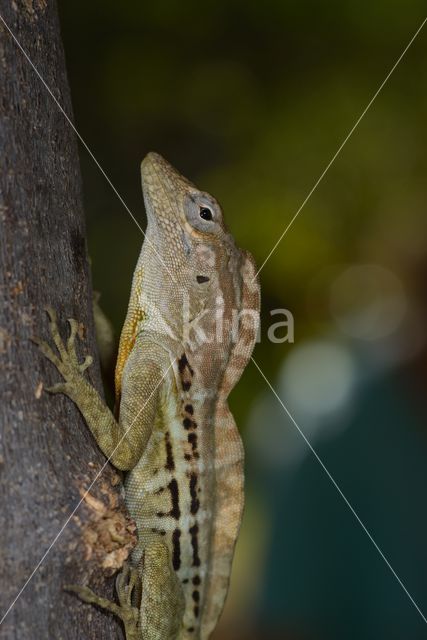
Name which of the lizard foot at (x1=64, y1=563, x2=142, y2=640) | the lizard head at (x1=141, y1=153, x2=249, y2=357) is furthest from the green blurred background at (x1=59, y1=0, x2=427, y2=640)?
the lizard foot at (x1=64, y1=563, x2=142, y2=640)

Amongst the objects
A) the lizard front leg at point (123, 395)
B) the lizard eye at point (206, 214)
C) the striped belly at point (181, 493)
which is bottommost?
the striped belly at point (181, 493)

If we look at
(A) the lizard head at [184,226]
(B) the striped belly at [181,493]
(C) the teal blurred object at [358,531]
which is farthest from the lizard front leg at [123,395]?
(C) the teal blurred object at [358,531]

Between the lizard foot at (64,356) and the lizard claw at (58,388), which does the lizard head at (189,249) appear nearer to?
the lizard foot at (64,356)

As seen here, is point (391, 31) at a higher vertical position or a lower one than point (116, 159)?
higher

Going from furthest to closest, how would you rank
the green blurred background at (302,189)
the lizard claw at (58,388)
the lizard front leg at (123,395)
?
the green blurred background at (302,189)
the lizard front leg at (123,395)
the lizard claw at (58,388)

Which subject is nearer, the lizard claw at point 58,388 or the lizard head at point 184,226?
the lizard claw at point 58,388

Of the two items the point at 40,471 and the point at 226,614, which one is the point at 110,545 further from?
the point at 226,614

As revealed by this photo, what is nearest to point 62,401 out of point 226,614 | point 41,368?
point 41,368
